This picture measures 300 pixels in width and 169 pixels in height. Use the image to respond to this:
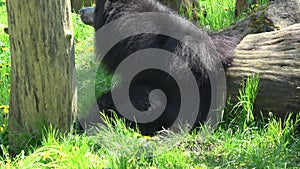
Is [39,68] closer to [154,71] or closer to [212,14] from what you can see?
[154,71]

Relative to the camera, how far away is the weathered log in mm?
4164

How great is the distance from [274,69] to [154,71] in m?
1.14

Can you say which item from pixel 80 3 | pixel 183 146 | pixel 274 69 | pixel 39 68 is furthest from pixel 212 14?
pixel 39 68

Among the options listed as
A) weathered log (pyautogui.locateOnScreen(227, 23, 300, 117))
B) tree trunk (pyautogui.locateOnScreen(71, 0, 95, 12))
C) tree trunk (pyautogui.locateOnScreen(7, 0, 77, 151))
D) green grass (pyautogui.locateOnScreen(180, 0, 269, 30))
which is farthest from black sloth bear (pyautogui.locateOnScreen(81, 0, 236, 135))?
tree trunk (pyautogui.locateOnScreen(71, 0, 95, 12))

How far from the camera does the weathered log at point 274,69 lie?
4164mm

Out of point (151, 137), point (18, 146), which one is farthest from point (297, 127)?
point (18, 146)

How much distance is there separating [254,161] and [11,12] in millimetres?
2228

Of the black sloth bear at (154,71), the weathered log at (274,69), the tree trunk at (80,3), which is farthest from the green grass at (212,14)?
the tree trunk at (80,3)

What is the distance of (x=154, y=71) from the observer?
15.3 ft

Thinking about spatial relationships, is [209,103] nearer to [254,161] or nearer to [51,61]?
[254,161]

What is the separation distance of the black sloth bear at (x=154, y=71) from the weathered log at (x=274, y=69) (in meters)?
0.18

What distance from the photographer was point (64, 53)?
387 cm

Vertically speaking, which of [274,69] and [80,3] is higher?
[80,3]

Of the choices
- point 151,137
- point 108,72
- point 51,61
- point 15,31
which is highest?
point 15,31
